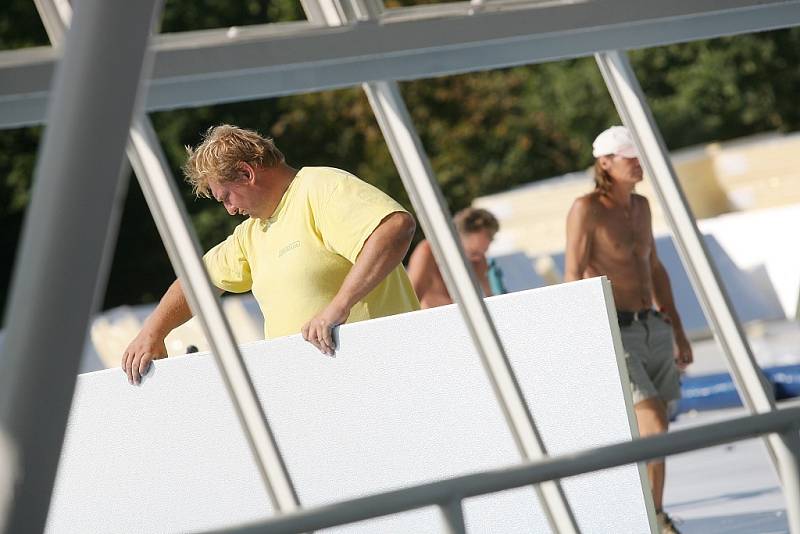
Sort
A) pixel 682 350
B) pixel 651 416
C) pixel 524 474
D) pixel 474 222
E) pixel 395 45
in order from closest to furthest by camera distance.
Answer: pixel 524 474
pixel 395 45
pixel 651 416
pixel 682 350
pixel 474 222

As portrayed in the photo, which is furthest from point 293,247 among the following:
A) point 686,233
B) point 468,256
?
point 468,256

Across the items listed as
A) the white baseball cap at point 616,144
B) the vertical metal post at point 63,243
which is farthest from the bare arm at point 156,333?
the vertical metal post at point 63,243

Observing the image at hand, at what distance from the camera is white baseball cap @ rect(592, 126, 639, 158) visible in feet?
16.3

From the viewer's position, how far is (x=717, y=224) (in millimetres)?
12883

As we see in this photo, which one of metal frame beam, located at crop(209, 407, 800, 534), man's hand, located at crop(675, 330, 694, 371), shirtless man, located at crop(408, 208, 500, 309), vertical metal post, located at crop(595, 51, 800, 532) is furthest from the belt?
metal frame beam, located at crop(209, 407, 800, 534)

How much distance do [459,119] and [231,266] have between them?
6.93m

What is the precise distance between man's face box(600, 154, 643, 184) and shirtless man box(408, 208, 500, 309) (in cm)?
82

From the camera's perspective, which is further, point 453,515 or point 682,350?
point 682,350

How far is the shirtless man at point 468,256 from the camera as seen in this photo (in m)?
5.76

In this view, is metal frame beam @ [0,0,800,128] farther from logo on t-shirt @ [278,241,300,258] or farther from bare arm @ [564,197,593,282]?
bare arm @ [564,197,593,282]

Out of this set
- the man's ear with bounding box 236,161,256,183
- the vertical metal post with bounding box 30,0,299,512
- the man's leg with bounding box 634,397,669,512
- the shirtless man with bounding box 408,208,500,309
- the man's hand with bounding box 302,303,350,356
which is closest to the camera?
the man's hand with bounding box 302,303,350,356

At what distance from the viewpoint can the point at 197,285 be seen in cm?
394

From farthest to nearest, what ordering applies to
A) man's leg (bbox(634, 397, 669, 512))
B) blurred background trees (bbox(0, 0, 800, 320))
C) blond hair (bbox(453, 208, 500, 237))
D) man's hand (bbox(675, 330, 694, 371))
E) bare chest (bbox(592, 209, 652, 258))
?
blond hair (bbox(453, 208, 500, 237)) → man's hand (bbox(675, 330, 694, 371)) → bare chest (bbox(592, 209, 652, 258)) → man's leg (bbox(634, 397, 669, 512)) → blurred background trees (bbox(0, 0, 800, 320))

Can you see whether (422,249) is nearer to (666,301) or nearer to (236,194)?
(666,301)
